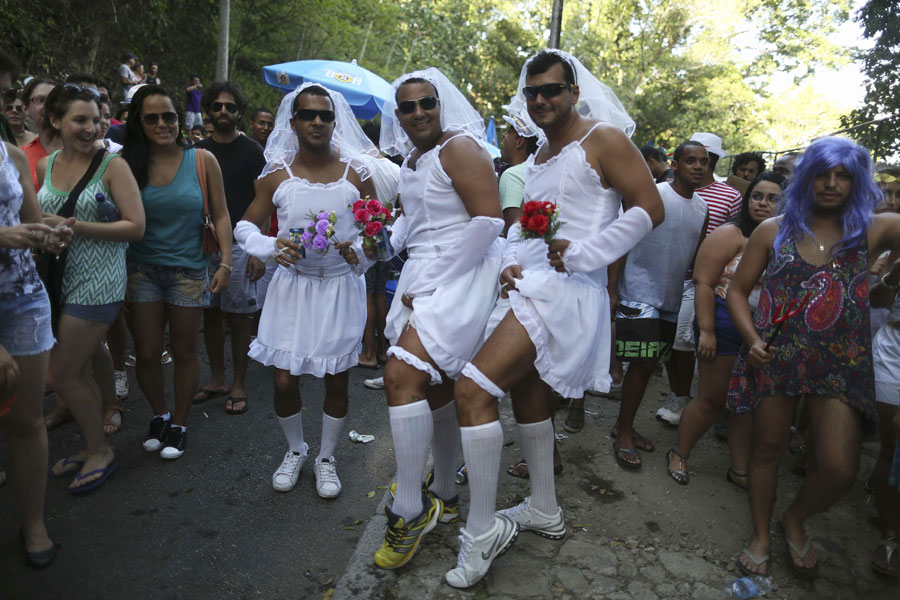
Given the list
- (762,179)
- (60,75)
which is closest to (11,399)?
(762,179)

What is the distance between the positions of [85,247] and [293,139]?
1330 millimetres

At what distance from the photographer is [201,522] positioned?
3.39 m

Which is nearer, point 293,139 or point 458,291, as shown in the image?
point 458,291

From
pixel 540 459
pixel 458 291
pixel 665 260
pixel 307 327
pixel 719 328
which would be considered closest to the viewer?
pixel 458 291

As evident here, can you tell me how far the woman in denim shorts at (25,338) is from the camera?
2.56m

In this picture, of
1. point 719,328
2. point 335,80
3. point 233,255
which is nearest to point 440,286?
point 719,328

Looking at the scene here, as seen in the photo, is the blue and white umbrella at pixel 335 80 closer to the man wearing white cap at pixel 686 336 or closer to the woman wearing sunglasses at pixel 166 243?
the man wearing white cap at pixel 686 336

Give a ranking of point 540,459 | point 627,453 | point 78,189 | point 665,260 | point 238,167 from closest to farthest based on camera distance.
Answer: point 540,459 < point 78,189 < point 627,453 < point 665,260 < point 238,167

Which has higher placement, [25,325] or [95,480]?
[25,325]

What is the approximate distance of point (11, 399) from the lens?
8.48ft

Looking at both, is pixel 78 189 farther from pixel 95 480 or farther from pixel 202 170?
pixel 95 480

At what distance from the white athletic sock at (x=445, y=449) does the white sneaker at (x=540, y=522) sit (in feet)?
1.11

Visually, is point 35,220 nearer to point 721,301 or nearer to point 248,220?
point 248,220

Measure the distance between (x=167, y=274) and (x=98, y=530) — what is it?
5.04ft
